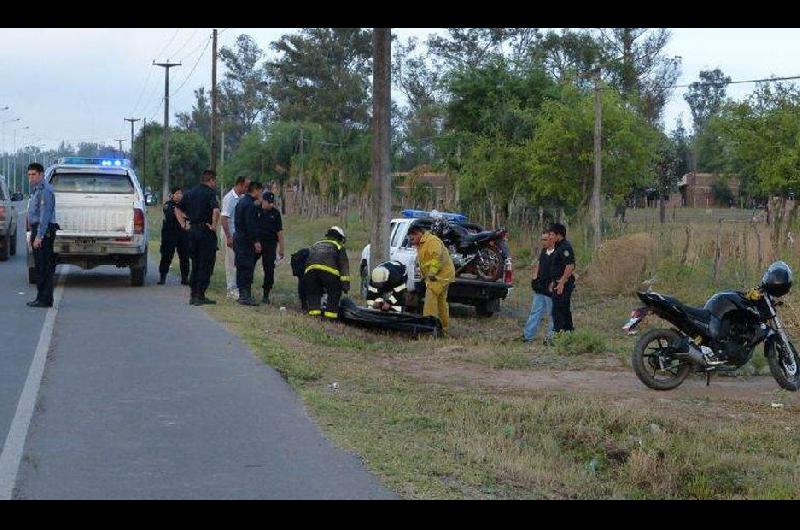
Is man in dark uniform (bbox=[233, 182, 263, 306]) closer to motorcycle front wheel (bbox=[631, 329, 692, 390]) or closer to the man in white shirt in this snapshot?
the man in white shirt

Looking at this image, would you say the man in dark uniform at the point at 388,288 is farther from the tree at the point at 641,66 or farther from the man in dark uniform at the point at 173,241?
the tree at the point at 641,66

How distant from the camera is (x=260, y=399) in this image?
983 centimetres

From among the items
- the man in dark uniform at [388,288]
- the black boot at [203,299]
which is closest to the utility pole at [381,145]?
the man in dark uniform at [388,288]

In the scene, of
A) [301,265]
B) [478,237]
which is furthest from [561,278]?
[301,265]

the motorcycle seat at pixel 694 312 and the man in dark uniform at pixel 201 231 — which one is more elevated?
the man in dark uniform at pixel 201 231

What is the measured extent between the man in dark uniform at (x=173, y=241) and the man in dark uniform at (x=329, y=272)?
174 inches

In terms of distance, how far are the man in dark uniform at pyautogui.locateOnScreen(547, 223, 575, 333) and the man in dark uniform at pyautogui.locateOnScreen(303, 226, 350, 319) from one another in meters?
2.88

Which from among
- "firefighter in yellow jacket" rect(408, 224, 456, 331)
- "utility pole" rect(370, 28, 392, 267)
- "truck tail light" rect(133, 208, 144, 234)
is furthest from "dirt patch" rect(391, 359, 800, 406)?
"truck tail light" rect(133, 208, 144, 234)

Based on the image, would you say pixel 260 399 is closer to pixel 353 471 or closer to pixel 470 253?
pixel 353 471

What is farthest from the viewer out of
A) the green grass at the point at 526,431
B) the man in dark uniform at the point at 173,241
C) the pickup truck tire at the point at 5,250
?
the pickup truck tire at the point at 5,250

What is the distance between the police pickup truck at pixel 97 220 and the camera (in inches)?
736

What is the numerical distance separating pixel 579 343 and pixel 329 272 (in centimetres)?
374
